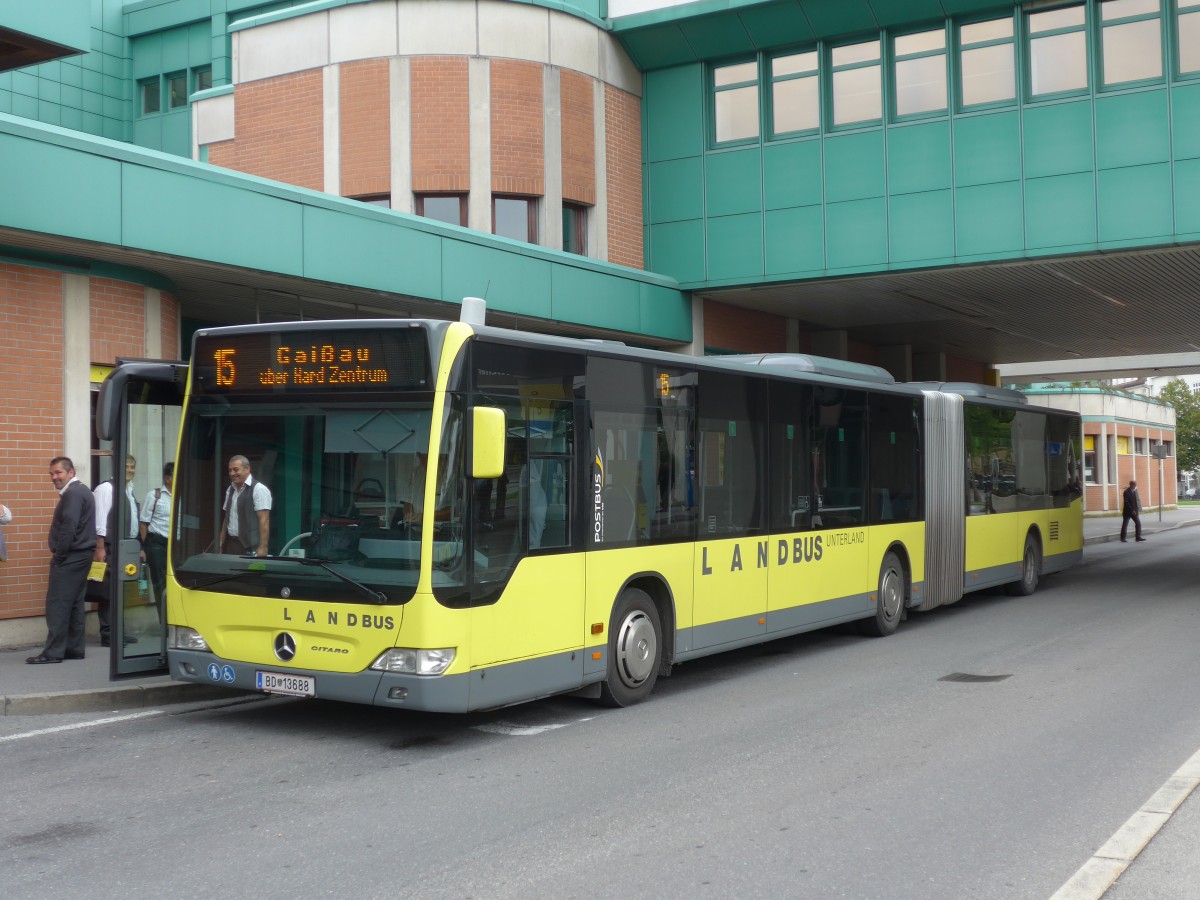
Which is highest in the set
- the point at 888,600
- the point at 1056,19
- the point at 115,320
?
the point at 1056,19

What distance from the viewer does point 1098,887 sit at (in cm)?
492

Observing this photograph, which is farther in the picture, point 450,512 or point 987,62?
point 987,62

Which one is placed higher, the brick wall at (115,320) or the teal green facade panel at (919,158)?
the teal green facade panel at (919,158)

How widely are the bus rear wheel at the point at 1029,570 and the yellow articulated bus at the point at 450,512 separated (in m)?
8.74

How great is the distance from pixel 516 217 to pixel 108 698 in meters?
12.7

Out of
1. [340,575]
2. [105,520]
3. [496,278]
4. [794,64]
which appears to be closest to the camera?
[340,575]

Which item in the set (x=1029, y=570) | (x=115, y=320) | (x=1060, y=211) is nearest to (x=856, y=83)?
(x=1060, y=211)

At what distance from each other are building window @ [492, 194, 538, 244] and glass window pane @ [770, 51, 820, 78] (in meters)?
4.86

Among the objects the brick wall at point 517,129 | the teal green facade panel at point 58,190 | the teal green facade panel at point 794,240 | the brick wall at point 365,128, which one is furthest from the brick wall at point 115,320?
the teal green facade panel at point 794,240

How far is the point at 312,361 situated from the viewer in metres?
7.97

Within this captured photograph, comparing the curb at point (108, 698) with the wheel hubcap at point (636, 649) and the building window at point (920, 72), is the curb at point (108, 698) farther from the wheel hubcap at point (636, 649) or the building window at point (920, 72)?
the building window at point (920, 72)

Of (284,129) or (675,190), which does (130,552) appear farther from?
(675,190)

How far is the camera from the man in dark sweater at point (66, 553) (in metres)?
10.6

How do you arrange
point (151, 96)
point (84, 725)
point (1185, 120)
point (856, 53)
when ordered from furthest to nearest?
point (151, 96), point (856, 53), point (1185, 120), point (84, 725)
